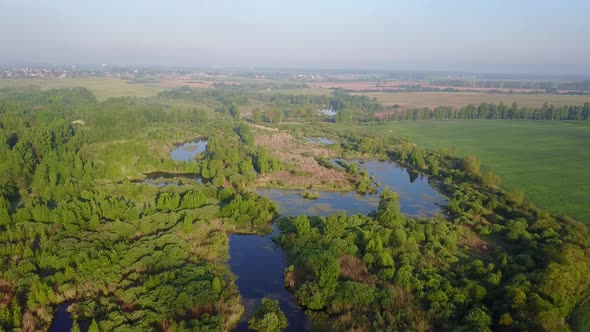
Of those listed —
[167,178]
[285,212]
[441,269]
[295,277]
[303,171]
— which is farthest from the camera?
[303,171]

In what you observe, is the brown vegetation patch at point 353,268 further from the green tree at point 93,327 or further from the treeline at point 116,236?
the green tree at point 93,327

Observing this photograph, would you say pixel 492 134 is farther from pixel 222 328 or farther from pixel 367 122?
pixel 222 328

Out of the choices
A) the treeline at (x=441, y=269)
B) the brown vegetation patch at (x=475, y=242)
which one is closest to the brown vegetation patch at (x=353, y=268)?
the treeline at (x=441, y=269)

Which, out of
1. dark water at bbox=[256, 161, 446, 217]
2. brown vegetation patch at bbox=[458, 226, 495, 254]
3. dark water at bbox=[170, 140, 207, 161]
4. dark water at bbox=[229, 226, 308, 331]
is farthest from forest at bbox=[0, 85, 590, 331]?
dark water at bbox=[170, 140, 207, 161]

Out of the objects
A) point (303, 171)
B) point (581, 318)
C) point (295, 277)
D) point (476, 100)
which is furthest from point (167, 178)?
point (476, 100)

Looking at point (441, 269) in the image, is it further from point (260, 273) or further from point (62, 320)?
point (62, 320)
